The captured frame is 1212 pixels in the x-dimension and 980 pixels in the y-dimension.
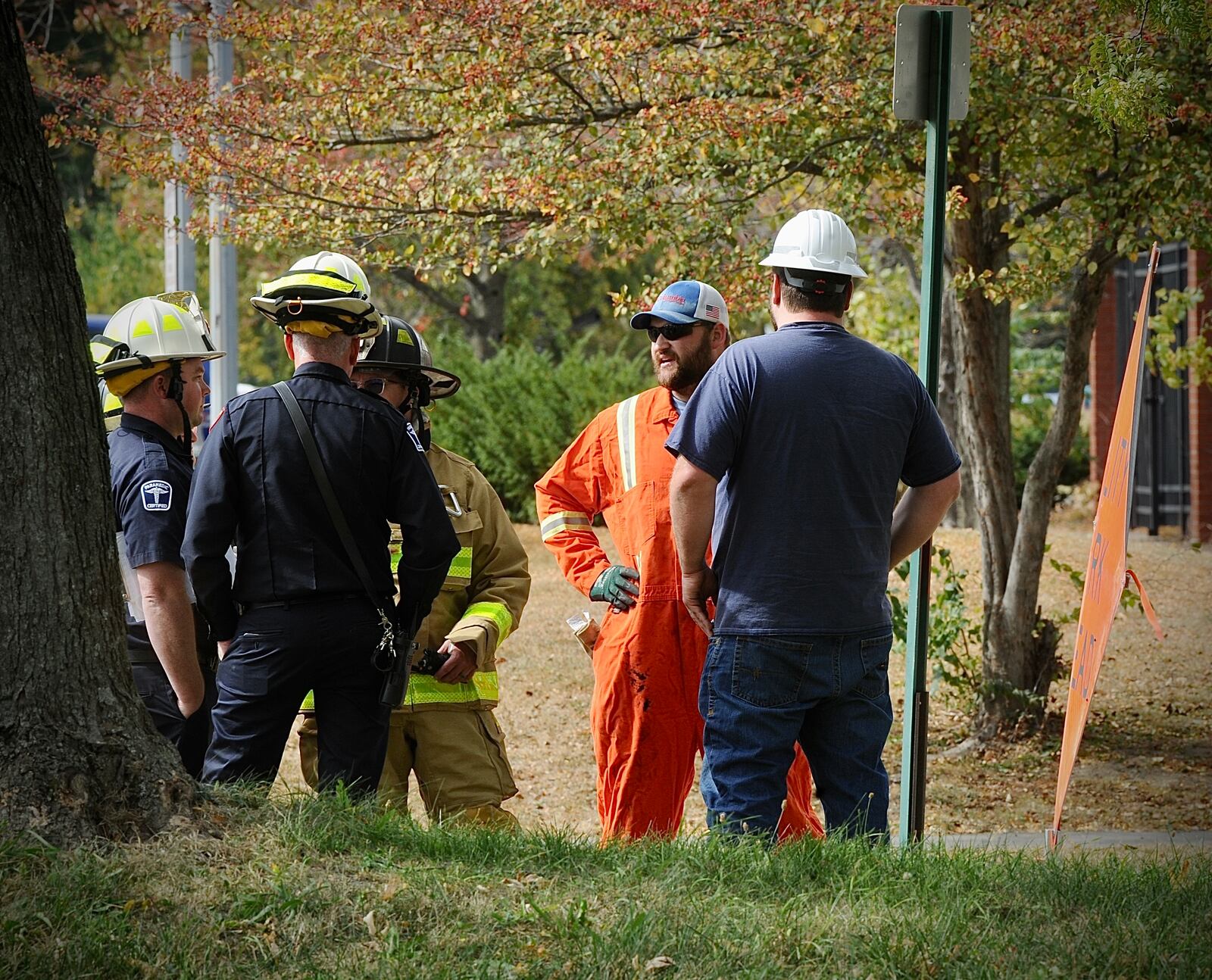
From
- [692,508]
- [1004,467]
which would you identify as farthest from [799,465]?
[1004,467]

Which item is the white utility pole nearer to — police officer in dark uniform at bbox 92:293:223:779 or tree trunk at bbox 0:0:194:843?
police officer in dark uniform at bbox 92:293:223:779

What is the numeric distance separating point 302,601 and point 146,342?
3.75 ft

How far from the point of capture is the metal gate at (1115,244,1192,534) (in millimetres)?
14938

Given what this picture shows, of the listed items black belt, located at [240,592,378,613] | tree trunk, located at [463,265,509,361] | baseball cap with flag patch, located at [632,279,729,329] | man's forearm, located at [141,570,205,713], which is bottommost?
man's forearm, located at [141,570,205,713]

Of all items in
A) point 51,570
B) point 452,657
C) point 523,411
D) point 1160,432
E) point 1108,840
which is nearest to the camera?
point 51,570

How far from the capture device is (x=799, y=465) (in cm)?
383

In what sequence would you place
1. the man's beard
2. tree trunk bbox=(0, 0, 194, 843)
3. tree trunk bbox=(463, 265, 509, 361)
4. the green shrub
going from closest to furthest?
tree trunk bbox=(0, 0, 194, 843) < the man's beard < the green shrub < tree trunk bbox=(463, 265, 509, 361)

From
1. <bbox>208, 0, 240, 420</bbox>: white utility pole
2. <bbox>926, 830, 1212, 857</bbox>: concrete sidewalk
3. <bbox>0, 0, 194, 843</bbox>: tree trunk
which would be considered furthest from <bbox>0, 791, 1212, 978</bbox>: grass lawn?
<bbox>208, 0, 240, 420</bbox>: white utility pole

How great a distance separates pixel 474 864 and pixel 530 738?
16.4 ft

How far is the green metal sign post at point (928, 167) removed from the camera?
4.55 meters

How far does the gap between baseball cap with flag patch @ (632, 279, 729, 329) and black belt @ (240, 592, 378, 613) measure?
4.52ft

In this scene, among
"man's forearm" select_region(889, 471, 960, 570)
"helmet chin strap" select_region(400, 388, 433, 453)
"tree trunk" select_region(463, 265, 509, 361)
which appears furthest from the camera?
"tree trunk" select_region(463, 265, 509, 361)

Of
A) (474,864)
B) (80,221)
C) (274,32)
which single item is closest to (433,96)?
(274,32)

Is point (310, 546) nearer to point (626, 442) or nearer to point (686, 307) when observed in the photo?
point (626, 442)
